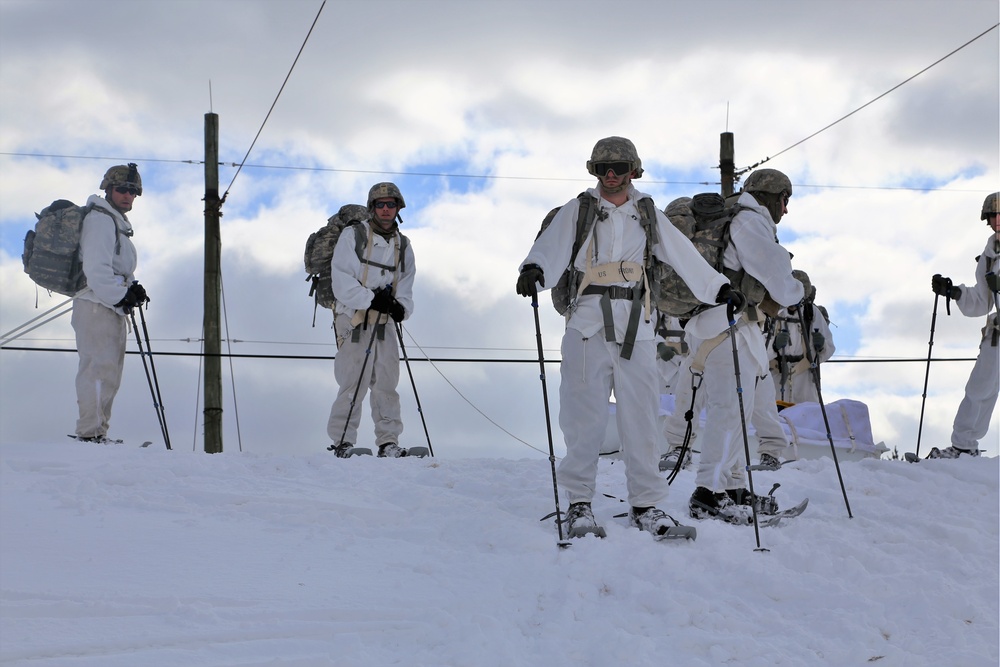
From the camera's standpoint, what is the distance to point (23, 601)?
18.2ft

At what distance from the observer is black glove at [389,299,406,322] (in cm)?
1037

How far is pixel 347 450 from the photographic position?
10258mm

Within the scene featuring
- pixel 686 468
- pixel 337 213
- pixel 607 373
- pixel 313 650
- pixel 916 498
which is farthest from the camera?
pixel 337 213

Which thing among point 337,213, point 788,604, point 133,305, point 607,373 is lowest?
point 788,604

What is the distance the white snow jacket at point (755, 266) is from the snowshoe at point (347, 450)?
3.95m

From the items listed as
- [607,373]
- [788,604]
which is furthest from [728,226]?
[788,604]

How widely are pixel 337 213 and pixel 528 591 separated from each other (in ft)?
20.7

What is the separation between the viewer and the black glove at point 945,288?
12.2 m

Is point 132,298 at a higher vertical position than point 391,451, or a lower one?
higher

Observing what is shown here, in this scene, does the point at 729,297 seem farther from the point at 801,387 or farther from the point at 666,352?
the point at 801,387

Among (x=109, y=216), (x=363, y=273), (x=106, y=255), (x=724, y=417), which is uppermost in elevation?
(x=109, y=216)

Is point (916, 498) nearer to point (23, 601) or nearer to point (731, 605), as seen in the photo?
point (731, 605)

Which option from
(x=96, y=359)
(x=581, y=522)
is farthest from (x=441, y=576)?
(x=96, y=359)

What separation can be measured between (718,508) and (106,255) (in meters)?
6.27
